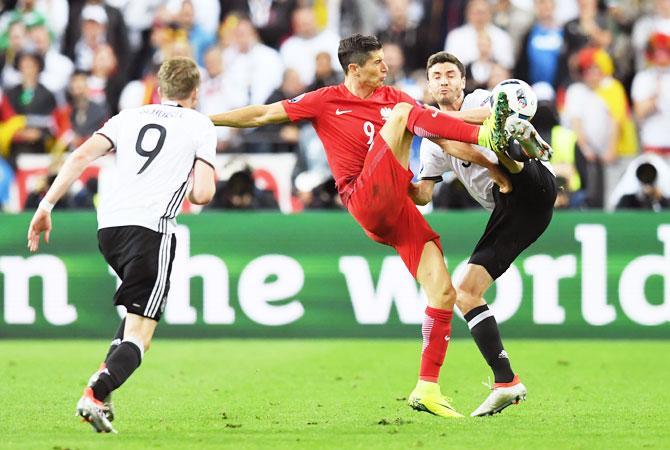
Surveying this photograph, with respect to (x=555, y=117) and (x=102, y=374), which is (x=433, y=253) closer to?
(x=102, y=374)

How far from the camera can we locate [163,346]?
1473cm

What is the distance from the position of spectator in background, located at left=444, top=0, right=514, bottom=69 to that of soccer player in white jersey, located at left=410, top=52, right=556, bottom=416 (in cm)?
851

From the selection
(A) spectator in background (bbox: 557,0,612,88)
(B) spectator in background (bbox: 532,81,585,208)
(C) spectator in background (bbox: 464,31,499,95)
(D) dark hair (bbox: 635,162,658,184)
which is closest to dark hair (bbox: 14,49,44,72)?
(C) spectator in background (bbox: 464,31,499,95)

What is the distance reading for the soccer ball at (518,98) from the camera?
28.5 feet

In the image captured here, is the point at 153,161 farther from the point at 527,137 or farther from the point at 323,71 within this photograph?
the point at 323,71

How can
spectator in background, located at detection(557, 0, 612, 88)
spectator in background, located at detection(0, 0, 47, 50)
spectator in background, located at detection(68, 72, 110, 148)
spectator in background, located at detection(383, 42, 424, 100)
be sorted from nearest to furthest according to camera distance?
spectator in background, located at detection(383, 42, 424, 100) → spectator in background, located at detection(68, 72, 110, 148) → spectator in background, located at detection(557, 0, 612, 88) → spectator in background, located at detection(0, 0, 47, 50)

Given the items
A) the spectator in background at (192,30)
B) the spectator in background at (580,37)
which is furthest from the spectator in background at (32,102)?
the spectator in background at (580,37)

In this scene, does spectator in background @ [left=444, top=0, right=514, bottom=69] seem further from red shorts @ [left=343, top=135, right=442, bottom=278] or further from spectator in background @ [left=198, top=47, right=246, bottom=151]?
red shorts @ [left=343, top=135, right=442, bottom=278]

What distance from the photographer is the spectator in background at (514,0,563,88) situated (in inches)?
717

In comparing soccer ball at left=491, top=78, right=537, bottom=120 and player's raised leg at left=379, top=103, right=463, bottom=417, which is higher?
soccer ball at left=491, top=78, right=537, bottom=120

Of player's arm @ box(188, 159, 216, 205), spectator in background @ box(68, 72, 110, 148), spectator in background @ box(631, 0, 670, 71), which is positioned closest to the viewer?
player's arm @ box(188, 159, 216, 205)

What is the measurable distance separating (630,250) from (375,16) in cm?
594

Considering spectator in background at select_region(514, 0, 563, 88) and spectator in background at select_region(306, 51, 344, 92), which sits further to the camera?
spectator in background at select_region(514, 0, 563, 88)

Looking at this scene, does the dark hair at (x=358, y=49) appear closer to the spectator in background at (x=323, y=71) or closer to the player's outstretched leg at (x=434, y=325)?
the player's outstretched leg at (x=434, y=325)
